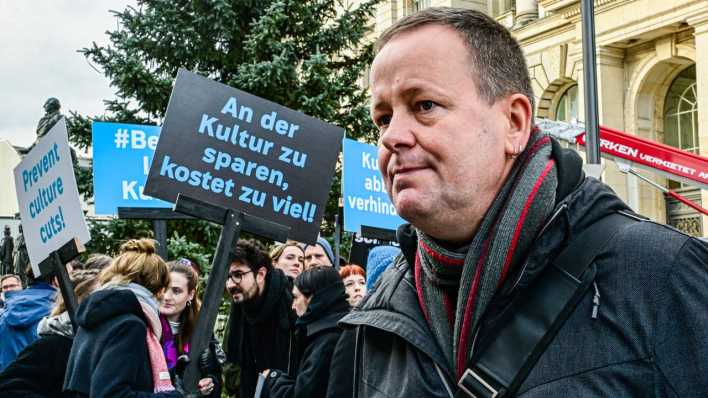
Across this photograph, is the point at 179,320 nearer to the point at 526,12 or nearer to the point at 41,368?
the point at 41,368

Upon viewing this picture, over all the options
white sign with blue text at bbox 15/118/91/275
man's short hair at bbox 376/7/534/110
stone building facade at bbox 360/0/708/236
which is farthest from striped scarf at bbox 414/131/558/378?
stone building facade at bbox 360/0/708/236

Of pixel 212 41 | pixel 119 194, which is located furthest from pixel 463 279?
pixel 212 41

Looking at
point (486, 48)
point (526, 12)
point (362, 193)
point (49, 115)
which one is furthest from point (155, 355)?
point (526, 12)

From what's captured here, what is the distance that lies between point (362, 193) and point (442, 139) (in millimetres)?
6292

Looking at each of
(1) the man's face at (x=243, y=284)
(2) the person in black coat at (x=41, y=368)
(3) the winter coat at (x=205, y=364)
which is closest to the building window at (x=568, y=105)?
(1) the man's face at (x=243, y=284)

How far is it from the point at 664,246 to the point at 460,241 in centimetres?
38

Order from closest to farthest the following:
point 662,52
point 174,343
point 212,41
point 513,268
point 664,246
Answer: point 664,246, point 513,268, point 174,343, point 212,41, point 662,52

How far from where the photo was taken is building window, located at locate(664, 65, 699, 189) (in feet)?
62.8

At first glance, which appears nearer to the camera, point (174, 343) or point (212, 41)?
point (174, 343)

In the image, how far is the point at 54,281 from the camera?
609cm

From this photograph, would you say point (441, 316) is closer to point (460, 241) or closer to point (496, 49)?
point (460, 241)

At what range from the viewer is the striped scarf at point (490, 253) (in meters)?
1.43

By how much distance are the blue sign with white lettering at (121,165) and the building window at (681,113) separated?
15371 millimetres

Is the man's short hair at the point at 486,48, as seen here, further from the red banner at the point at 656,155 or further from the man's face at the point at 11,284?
the red banner at the point at 656,155
